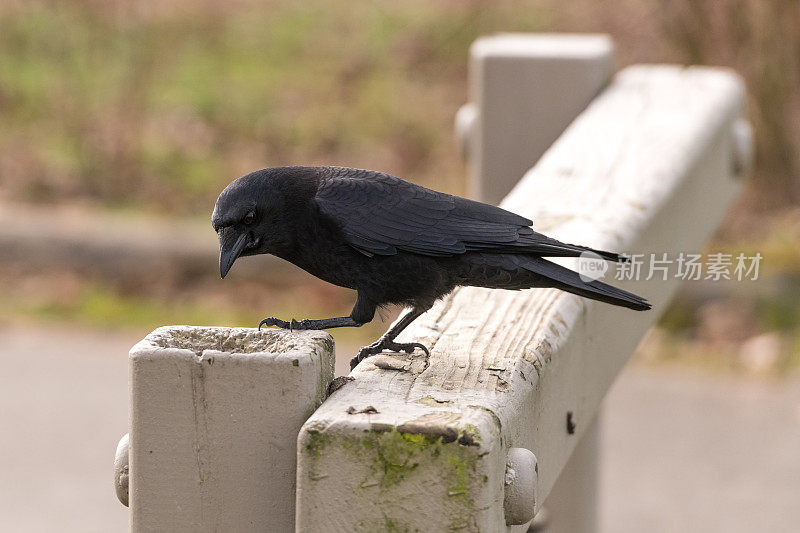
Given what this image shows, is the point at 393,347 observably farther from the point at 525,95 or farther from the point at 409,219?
the point at 525,95

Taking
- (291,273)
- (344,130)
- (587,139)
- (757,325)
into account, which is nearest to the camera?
(587,139)

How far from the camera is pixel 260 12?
10281mm

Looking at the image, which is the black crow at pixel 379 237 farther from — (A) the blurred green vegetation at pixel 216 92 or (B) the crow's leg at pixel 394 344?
(A) the blurred green vegetation at pixel 216 92

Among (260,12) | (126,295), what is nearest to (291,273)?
(126,295)

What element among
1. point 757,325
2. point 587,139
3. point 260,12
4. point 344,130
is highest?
point 260,12

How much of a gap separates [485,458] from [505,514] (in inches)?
5.6

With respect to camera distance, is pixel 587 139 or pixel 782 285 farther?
pixel 782 285

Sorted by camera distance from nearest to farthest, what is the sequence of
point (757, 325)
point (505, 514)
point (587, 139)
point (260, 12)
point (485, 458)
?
point (485, 458), point (505, 514), point (587, 139), point (757, 325), point (260, 12)

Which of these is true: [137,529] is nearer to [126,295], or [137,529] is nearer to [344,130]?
[126,295]

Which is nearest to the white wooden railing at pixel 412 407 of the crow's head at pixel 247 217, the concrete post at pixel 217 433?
the concrete post at pixel 217 433

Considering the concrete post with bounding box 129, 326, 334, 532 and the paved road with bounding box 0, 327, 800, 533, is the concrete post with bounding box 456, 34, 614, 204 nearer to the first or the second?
the paved road with bounding box 0, 327, 800, 533

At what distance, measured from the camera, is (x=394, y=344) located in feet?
5.72

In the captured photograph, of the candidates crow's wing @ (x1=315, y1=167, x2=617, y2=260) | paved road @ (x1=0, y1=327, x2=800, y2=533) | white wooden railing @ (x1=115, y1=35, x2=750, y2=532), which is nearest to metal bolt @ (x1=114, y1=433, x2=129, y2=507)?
white wooden railing @ (x1=115, y1=35, x2=750, y2=532)

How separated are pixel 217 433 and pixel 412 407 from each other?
0.74ft
